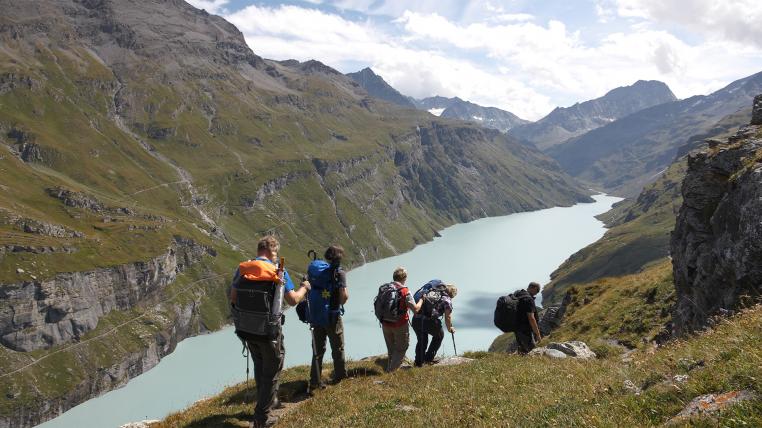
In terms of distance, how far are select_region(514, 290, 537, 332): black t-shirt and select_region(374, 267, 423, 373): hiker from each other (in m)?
5.69

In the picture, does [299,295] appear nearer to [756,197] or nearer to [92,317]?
[756,197]

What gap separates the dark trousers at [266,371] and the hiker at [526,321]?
12.0m

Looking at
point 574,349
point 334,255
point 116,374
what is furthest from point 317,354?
point 116,374

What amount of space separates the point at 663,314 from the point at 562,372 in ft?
60.6

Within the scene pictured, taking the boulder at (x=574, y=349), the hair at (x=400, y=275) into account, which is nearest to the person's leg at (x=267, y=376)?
the hair at (x=400, y=275)

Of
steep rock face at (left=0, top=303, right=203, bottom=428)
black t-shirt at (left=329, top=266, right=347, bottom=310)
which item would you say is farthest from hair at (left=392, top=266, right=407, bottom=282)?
steep rock face at (left=0, top=303, right=203, bottom=428)

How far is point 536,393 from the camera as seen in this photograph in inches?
424

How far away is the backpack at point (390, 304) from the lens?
56.1ft

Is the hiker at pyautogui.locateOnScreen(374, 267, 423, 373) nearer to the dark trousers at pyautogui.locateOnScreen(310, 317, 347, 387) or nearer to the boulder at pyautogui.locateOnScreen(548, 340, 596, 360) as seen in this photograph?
the dark trousers at pyautogui.locateOnScreen(310, 317, 347, 387)

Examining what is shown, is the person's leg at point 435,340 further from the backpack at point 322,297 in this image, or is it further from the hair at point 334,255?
the hair at point 334,255

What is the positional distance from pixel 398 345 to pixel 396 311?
1.53 meters

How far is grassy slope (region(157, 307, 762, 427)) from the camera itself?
23.4ft

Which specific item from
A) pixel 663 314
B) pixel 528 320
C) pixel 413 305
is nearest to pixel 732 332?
pixel 413 305

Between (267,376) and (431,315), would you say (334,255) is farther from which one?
(431,315)
